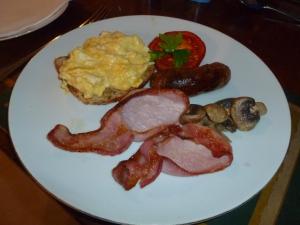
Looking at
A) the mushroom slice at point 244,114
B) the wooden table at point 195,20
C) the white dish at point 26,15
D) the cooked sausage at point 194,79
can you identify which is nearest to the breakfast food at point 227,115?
the mushroom slice at point 244,114

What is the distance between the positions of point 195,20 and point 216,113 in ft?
3.29

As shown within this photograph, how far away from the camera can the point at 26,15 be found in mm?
2109

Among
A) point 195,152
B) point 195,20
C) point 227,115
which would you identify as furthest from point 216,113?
point 195,20

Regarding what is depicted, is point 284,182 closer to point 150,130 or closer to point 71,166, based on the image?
point 150,130

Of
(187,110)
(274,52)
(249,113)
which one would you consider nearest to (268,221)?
(249,113)

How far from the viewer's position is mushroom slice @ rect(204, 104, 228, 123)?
1.51 metres

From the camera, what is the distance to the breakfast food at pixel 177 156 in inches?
54.1

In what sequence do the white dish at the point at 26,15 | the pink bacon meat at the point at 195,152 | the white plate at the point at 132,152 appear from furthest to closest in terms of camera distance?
1. the white dish at the point at 26,15
2. the pink bacon meat at the point at 195,152
3. the white plate at the point at 132,152

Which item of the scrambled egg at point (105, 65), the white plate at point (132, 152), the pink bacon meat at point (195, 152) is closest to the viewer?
the white plate at point (132, 152)

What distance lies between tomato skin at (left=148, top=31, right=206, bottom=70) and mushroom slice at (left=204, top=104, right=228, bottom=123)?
1.19ft

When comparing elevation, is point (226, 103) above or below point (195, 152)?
above

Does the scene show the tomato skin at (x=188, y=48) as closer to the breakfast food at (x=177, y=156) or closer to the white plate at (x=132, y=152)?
the white plate at (x=132, y=152)

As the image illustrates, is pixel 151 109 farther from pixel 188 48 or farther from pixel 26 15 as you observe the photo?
pixel 26 15

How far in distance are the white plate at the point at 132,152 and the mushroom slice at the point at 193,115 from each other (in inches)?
6.5
